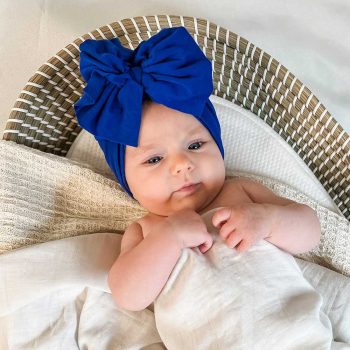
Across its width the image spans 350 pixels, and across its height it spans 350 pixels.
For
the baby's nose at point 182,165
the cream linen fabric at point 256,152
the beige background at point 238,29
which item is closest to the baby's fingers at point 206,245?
the baby's nose at point 182,165

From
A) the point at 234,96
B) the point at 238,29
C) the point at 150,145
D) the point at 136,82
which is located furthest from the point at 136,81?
the point at 238,29

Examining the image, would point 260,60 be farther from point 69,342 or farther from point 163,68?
point 69,342

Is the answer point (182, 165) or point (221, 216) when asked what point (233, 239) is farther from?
point (182, 165)

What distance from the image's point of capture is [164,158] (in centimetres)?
101

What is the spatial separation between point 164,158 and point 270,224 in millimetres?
213

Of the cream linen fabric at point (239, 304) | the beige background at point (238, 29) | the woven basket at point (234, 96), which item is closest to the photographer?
the cream linen fabric at point (239, 304)

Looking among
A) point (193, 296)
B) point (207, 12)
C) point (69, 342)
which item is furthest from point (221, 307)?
point (207, 12)

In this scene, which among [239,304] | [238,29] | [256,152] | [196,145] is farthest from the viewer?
[238,29]

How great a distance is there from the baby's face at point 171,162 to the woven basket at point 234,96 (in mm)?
242

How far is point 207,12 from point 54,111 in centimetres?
65

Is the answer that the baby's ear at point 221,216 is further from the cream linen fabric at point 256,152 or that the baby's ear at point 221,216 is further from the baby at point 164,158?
the cream linen fabric at point 256,152

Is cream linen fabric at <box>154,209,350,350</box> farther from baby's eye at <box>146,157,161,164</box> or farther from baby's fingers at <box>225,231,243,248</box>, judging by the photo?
baby's eye at <box>146,157,161,164</box>

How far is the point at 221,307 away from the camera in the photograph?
0.93 metres

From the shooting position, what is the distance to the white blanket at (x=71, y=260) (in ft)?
3.45
